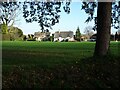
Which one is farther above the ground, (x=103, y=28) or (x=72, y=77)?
(x=103, y=28)

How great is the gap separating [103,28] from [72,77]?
476cm

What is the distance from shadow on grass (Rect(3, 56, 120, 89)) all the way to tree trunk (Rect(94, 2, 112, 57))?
235 centimetres

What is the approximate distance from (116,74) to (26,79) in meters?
3.35

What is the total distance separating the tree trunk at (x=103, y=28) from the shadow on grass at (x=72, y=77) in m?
2.35

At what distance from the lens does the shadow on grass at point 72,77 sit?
34.9 ft

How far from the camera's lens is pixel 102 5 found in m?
15.4

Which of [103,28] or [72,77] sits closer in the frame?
[72,77]

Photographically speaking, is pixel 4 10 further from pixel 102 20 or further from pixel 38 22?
pixel 102 20

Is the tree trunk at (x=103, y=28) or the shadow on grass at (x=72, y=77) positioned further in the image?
the tree trunk at (x=103, y=28)

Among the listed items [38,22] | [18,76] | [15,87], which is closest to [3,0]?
[38,22]

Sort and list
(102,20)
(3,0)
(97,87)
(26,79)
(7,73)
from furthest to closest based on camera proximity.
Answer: (3,0) < (102,20) < (7,73) < (26,79) < (97,87)

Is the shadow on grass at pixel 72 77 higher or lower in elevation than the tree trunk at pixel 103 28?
lower

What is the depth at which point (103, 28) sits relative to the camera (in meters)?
15.2

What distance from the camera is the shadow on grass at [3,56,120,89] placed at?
34.9 ft
